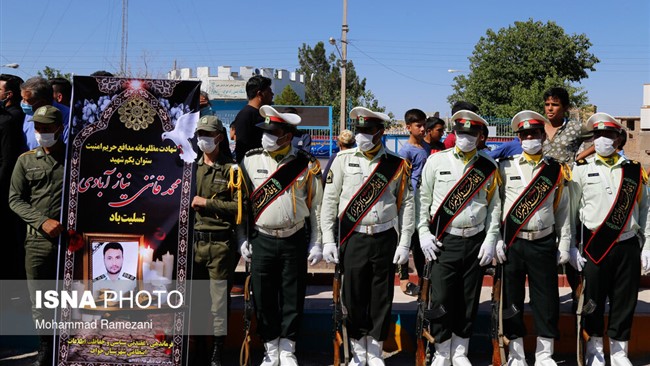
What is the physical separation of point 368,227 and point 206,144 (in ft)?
4.56

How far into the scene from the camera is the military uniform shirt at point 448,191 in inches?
195

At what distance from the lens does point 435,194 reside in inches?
200

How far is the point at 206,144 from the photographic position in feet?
16.4

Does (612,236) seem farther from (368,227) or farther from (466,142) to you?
(368,227)

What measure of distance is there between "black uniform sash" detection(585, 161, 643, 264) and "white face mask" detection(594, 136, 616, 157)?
20 centimetres

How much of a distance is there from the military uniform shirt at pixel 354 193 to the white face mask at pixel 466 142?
1.65ft

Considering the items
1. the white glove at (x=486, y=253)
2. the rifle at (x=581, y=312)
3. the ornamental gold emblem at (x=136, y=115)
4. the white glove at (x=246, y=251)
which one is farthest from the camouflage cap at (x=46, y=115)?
the rifle at (x=581, y=312)

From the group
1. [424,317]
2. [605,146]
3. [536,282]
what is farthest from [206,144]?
[605,146]

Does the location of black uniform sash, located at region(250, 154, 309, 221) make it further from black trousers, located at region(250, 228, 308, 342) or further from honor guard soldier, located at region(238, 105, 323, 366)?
black trousers, located at region(250, 228, 308, 342)

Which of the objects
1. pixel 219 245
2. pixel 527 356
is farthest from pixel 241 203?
pixel 527 356

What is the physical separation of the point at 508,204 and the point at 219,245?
2.25m

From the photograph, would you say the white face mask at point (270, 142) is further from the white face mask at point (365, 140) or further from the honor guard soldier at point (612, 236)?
the honor guard soldier at point (612, 236)

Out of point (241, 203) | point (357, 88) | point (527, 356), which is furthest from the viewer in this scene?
point (357, 88)

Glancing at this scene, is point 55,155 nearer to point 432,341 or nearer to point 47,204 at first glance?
point 47,204
